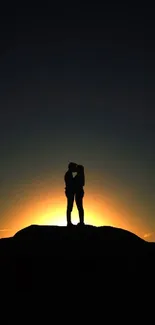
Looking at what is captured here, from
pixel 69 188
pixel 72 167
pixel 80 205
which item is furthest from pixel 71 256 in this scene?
pixel 72 167

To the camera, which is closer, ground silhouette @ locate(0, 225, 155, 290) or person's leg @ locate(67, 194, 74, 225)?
ground silhouette @ locate(0, 225, 155, 290)

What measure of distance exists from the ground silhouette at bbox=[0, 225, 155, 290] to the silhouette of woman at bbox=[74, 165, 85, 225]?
4.45 feet

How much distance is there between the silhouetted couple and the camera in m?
28.2

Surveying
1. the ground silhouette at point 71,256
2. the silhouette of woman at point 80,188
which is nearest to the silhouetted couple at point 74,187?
the silhouette of woman at point 80,188

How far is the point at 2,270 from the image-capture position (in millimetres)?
24453

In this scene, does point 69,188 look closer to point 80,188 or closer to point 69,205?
point 80,188

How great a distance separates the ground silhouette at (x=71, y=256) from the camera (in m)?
23.8

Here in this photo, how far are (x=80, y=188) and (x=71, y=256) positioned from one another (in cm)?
535

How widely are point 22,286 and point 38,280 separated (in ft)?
3.30

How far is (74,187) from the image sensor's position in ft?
93.1

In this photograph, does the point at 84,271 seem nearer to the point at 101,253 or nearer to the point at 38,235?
the point at 101,253

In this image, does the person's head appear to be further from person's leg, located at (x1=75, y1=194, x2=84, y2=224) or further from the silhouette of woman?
person's leg, located at (x1=75, y1=194, x2=84, y2=224)

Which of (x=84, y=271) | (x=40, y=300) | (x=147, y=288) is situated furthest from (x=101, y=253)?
(x=40, y=300)

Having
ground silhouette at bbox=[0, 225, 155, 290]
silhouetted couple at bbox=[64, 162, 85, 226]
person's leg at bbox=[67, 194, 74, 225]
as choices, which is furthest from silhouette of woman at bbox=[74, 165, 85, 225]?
ground silhouette at bbox=[0, 225, 155, 290]
